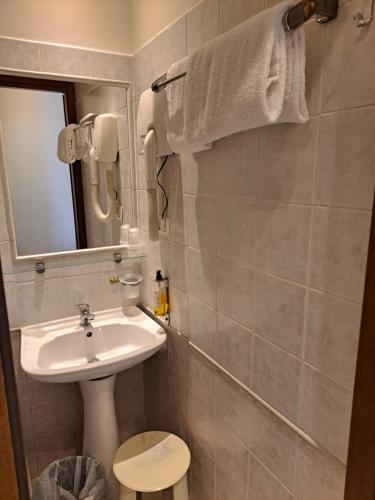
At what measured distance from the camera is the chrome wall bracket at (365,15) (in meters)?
0.65

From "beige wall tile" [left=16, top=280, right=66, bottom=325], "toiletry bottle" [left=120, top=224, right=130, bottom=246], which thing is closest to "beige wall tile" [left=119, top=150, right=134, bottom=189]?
"toiletry bottle" [left=120, top=224, right=130, bottom=246]

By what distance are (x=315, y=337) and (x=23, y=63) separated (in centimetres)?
153

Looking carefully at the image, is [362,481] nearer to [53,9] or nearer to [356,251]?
[356,251]

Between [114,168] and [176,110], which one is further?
[114,168]

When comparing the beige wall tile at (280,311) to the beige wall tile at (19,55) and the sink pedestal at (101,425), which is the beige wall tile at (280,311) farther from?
the beige wall tile at (19,55)

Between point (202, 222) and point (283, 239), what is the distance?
15.8 inches

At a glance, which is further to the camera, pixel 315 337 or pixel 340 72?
pixel 315 337

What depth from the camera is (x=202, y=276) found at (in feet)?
4.29

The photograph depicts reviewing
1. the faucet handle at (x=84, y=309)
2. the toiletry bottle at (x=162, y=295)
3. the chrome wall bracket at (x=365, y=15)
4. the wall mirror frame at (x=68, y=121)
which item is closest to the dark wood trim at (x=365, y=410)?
the chrome wall bracket at (x=365, y=15)

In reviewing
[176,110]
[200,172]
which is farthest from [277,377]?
[176,110]

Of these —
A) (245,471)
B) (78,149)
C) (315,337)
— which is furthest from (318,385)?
(78,149)

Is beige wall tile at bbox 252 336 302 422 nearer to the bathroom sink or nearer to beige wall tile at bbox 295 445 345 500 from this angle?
beige wall tile at bbox 295 445 345 500

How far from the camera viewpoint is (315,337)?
0.86 m

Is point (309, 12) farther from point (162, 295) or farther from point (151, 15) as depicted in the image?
point (162, 295)
